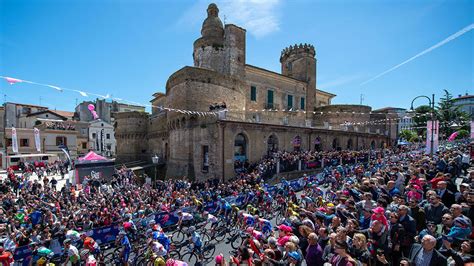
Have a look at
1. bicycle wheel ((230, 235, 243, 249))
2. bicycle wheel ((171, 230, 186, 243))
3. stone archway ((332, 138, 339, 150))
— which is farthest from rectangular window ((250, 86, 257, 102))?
bicycle wheel ((230, 235, 243, 249))

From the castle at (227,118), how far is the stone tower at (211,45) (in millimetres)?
120

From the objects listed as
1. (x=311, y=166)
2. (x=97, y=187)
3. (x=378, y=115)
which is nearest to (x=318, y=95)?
(x=378, y=115)

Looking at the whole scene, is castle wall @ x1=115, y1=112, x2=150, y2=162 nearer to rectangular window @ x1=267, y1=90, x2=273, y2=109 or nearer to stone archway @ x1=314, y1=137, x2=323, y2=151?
rectangular window @ x1=267, y1=90, x2=273, y2=109

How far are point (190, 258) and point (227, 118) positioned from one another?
13152mm

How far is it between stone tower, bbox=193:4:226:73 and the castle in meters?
0.12

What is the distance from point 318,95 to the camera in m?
42.9

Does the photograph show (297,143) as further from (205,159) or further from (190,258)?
(190,258)

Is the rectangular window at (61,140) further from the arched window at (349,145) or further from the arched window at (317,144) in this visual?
the arched window at (349,145)

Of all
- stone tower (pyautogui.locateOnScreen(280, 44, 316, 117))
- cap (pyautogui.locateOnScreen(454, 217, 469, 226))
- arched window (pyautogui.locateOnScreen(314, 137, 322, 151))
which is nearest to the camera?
cap (pyautogui.locateOnScreen(454, 217, 469, 226))

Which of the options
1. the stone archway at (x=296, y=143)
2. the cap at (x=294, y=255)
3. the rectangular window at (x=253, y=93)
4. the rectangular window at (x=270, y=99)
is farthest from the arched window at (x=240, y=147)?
the cap at (x=294, y=255)

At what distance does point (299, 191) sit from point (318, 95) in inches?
1232

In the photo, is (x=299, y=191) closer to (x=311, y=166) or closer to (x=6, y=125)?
(x=311, y=166)

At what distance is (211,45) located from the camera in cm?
2802

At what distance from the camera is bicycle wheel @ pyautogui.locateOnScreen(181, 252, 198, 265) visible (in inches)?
296
